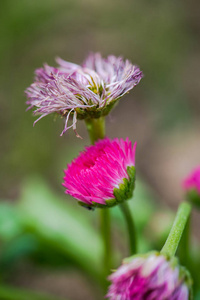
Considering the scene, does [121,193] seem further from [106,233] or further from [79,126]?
[79,126]

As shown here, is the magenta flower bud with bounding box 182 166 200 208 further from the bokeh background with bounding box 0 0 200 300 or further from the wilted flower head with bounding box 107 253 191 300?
the wilted flower head with bounding box 107 253 191 300

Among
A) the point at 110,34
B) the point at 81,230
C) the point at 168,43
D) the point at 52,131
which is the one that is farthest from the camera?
the point at 110,34

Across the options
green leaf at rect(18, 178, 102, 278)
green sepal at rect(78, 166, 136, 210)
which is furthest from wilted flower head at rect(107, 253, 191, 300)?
green leaf at rect(18, 178, 102, 278)

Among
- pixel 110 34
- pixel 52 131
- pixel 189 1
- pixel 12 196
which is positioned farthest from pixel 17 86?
pixel 189 1

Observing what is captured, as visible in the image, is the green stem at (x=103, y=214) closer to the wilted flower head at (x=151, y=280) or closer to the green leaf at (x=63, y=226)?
the green leaf at (x=63, y=226)

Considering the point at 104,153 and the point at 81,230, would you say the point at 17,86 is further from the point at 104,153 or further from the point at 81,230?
the point at 104,153
